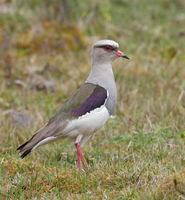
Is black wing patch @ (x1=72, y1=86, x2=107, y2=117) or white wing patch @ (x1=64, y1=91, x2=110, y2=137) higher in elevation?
black wing patch @ (x1=72, y1=86, x2=107, y2=117)

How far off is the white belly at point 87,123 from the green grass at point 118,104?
0.34 metres

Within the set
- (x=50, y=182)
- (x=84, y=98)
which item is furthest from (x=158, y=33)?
(x=50, y=182)

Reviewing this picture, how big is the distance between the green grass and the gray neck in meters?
0.55

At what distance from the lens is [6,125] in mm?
9703

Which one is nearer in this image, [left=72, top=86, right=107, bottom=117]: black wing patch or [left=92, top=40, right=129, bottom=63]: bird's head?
[left=72, top=86, right=107, bottom=117]: black wing patch

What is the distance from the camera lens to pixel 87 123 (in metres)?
7.87

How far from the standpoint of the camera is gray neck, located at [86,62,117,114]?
8.15 metres

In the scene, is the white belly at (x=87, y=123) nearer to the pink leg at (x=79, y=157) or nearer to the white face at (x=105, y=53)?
the pink leg at (x=79, y=157)

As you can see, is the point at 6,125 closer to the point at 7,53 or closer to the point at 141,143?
the point at 141,143

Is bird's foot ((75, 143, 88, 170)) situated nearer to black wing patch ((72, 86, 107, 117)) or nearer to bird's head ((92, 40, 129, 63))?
black wing patch ((72, 86, 107, 117))

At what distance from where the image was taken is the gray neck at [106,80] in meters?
8.15

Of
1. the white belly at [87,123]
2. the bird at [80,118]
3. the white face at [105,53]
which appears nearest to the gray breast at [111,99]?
the bird at [80,118]

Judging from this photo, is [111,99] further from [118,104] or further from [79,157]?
[118,104]

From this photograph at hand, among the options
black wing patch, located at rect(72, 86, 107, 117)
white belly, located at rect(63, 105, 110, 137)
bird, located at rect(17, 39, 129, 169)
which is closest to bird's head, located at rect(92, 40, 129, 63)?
bird, located at rect(17, 39, 129, 169)
